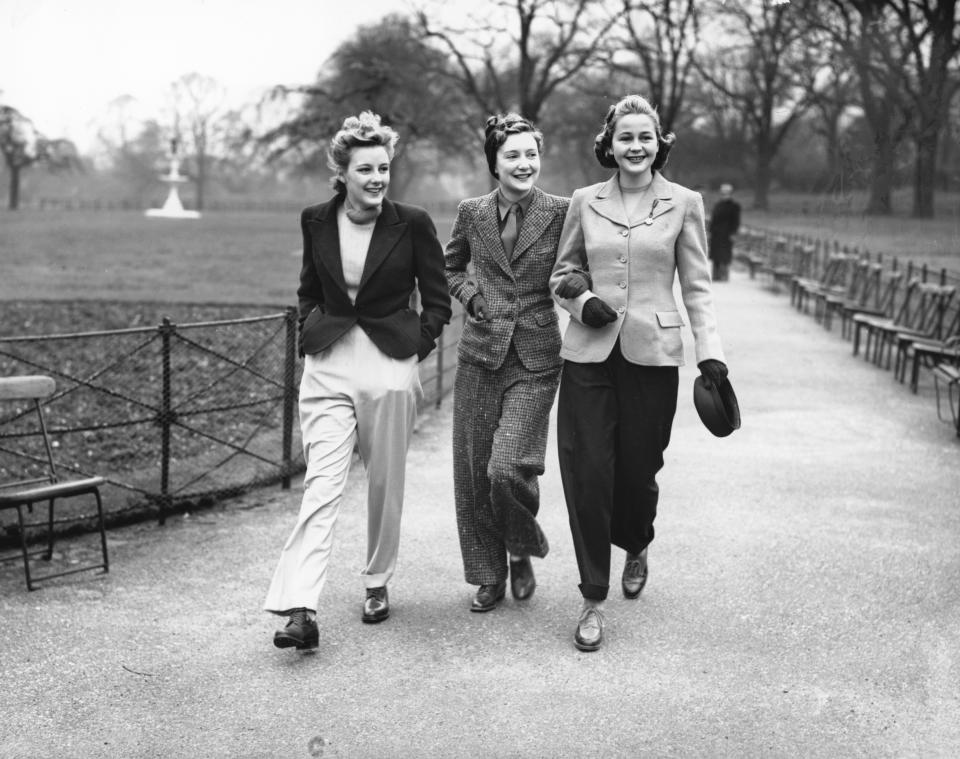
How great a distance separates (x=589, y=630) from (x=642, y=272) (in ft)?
4.64

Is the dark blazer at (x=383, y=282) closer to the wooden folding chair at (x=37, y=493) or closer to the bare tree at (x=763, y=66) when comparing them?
the wooden folding chair at (x=37, y=493)

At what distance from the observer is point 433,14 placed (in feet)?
111

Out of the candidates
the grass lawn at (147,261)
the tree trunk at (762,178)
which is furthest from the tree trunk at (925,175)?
the tree trunk at (762,178)

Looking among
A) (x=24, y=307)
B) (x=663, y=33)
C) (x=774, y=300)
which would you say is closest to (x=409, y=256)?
(x=24, y=307)

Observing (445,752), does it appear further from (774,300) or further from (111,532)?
(774,300)

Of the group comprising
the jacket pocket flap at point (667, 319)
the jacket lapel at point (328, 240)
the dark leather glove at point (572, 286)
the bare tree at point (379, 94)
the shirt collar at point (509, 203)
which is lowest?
the jacket pocket flap at point (667, 319)

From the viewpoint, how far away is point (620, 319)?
15.6 feet

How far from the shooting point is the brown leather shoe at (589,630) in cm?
464

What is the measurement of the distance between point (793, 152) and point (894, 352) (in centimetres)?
3504

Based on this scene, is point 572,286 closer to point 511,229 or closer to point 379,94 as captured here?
point 511,229

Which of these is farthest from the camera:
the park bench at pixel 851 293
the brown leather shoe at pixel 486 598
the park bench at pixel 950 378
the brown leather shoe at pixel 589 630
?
the park bench at pixel 851 293

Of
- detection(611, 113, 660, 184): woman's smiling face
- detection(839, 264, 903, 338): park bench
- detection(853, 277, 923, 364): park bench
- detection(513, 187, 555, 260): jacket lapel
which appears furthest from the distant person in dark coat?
detection(611, 113, 660, 184): woman's smiling face

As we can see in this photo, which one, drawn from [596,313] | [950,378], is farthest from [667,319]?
[950,378]

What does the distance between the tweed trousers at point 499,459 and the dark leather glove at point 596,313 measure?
14.4 inches
